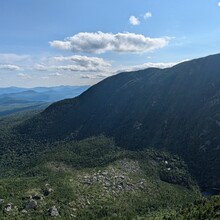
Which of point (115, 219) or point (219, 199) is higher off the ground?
point (219, 199)

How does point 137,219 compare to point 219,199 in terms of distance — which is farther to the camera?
point 137,219

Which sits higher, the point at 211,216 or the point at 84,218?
the point at 211,216

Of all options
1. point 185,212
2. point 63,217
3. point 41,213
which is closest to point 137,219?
point 185,212

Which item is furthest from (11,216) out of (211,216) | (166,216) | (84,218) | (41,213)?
(211,216)

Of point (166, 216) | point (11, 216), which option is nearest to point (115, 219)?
point (166, 216)

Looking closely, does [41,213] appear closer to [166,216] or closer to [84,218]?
[84,218]

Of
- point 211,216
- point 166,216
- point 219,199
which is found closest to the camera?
point 211,216

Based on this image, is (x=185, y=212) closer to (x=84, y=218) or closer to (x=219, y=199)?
(x=219, y=199)

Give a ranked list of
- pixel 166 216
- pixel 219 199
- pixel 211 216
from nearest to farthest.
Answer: pixel 211 216 < pixel 219 199 < pixel 166 216

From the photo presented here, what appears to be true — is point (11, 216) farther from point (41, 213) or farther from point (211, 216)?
point (211, 216)
